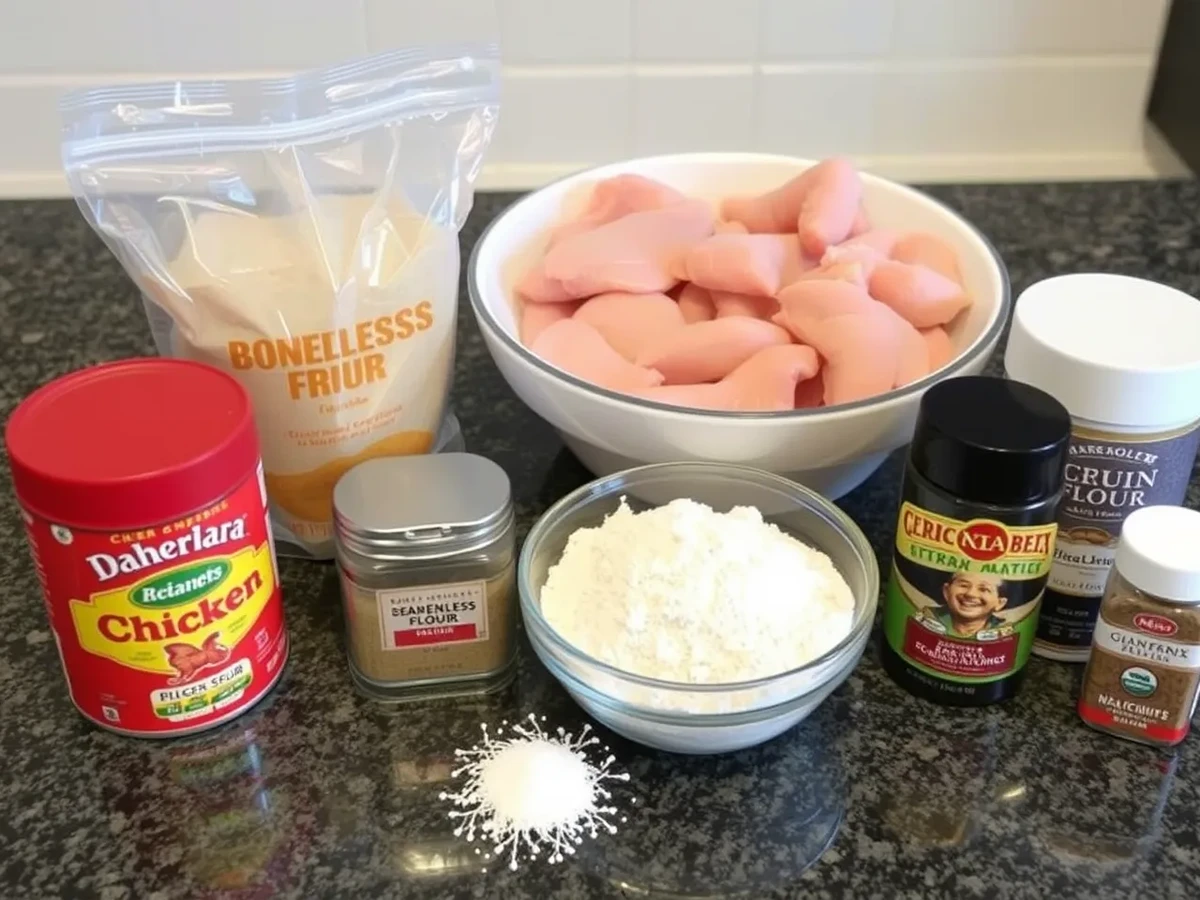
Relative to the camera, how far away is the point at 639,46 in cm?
138

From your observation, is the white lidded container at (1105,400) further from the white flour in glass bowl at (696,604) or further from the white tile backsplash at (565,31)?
the white tile backsplash at (565,31)

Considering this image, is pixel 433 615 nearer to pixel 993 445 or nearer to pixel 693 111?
pixel 993 445

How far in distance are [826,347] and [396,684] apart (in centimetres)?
35

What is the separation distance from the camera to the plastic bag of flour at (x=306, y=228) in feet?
2.72

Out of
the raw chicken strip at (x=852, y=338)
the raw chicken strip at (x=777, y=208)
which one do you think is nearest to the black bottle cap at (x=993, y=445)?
the raw chicken strip at (x=852, y=338)

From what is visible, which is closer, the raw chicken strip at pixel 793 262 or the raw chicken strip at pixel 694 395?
the raw chicken strip at pixel 694 395

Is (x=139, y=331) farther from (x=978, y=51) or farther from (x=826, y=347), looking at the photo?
(x=978, y=51)

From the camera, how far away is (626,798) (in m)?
0.76

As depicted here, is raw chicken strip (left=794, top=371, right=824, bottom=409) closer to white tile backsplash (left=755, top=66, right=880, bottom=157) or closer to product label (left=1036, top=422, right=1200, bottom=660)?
product label (left=1036, top=422, right=1200, bottom=660)

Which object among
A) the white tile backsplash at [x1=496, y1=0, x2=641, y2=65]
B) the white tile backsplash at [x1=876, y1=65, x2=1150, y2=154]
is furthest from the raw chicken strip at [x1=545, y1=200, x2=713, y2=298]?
the white tile backsplash at [x1=876, y1=65, x2=1150, y2=154]

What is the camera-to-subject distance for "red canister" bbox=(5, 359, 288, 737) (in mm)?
698

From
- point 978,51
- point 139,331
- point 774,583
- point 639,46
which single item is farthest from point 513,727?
point 978,51

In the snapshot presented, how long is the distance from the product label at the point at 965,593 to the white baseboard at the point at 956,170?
2.54ft

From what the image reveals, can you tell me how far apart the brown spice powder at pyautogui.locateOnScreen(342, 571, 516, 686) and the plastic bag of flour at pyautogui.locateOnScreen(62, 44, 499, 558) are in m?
0.13
